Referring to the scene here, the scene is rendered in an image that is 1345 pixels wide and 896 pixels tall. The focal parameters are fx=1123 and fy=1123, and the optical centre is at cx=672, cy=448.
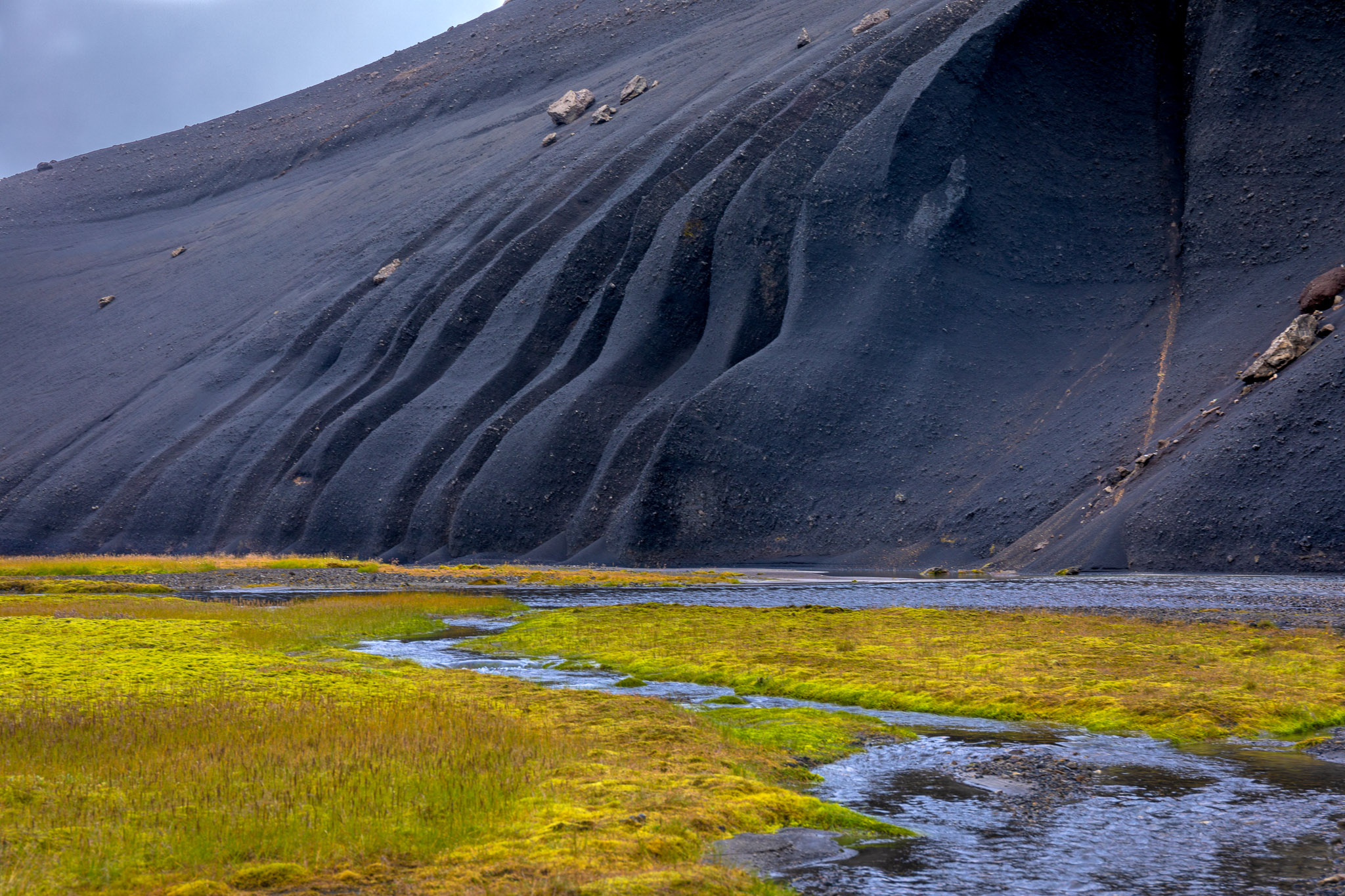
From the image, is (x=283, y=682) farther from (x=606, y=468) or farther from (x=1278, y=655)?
(x=606, y=468)

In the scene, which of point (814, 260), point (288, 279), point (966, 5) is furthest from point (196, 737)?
point (288, 279)

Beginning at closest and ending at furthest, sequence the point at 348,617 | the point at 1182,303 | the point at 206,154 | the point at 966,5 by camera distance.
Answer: the point at 348,617, the point at 1182,303, the point at 966,5, the point at 206,154

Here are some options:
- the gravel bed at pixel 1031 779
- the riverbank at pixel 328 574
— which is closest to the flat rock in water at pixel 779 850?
the gravel bed at pixel 1031 779

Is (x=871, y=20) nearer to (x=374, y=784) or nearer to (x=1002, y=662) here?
(x=1002, y=662)

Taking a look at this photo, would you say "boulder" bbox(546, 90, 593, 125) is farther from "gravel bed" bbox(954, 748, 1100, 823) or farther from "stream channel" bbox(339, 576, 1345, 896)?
"gravel bed" bbox(954, 748, 1100, 823)

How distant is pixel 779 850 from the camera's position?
9125 mm

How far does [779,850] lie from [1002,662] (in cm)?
1101

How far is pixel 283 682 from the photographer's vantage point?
1705 cm

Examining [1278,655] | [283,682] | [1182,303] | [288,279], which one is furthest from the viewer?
A: [288,279]

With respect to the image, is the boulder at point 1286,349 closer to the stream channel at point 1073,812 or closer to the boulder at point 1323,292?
the boulder at point 1323,292

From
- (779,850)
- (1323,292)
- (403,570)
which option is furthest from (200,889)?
(1323,292)

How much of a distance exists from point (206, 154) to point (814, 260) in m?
108

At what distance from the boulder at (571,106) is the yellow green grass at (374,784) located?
83.4 metres

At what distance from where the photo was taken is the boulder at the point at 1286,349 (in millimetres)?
42375
